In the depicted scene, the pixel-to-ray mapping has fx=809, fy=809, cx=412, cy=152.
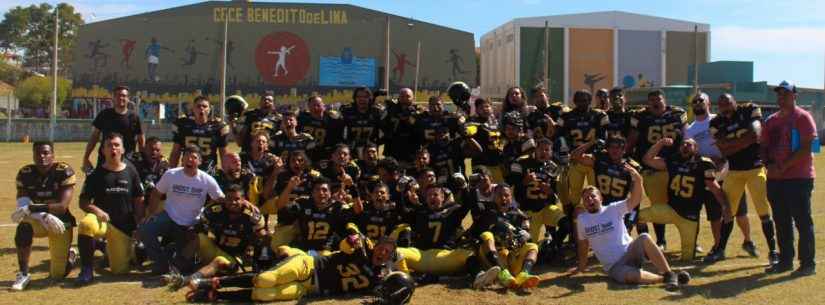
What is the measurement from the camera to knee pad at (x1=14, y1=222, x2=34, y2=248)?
8.13m

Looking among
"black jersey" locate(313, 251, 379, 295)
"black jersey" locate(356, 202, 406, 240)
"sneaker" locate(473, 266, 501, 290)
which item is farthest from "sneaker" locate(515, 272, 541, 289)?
"black jersey" locate(356, 202, 406, 240)

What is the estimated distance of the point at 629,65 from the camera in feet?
195

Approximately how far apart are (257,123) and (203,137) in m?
0.77

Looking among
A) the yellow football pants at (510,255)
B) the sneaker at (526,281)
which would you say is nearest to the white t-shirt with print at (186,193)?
the yellow football pants at (510,255)

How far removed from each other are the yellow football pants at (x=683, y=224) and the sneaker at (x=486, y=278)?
2571 mm

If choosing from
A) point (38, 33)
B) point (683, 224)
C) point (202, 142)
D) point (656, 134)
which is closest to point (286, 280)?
point (202, 142)

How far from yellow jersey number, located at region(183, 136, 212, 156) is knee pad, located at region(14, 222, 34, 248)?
226cm

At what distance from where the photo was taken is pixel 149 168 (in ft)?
32.6

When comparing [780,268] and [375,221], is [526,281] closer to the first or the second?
[375,221]

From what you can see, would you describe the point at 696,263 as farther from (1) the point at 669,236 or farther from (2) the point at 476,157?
(2) the point at 476,157

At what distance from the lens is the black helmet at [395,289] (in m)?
7.06

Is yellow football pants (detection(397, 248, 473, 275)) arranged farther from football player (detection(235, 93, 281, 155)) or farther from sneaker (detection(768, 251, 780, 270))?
sneaker (detection(768, 251, 780, 270))

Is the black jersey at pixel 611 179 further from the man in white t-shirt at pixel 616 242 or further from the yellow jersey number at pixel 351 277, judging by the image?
the yellow jersey number at pixel 351 277

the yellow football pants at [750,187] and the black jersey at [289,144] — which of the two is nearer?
the yellow football pants at [750,187]
